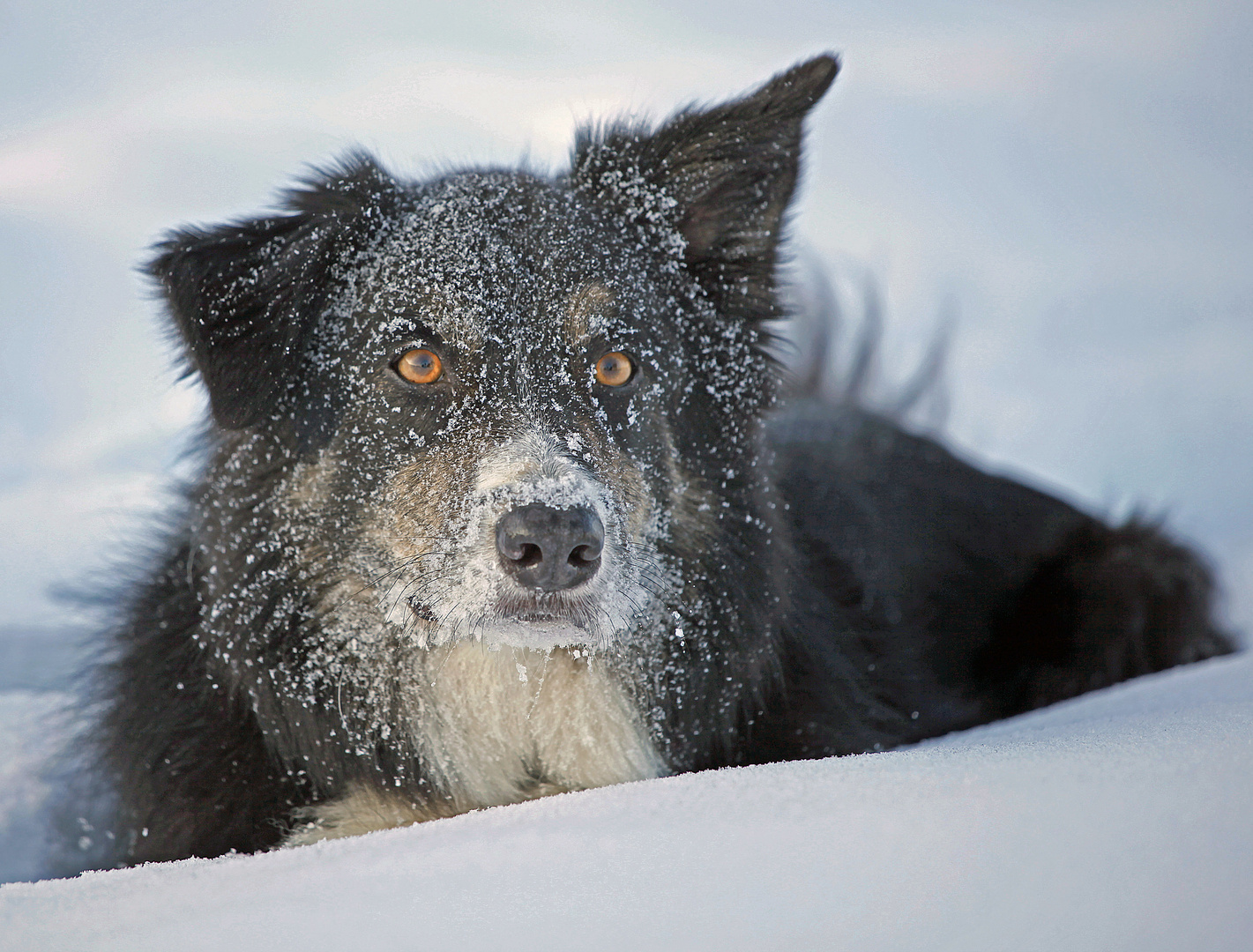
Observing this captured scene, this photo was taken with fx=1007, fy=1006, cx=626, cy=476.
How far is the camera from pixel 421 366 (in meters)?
2.37

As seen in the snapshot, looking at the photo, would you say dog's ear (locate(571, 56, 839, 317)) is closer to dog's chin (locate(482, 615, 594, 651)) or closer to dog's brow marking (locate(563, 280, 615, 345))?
dog's brow marking (locate(563, 280, 615, 345))

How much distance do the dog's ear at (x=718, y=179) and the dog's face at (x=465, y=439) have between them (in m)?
0.01

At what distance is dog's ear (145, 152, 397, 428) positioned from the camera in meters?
2.35

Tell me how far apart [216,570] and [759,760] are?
4.85ft

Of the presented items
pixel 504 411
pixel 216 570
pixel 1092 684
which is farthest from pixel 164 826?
pixel 1092 684

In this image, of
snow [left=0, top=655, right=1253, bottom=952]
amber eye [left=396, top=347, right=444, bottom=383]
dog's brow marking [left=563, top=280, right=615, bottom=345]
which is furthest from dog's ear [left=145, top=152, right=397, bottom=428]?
snow [left=0, top=655, right=1253, bottom=952]

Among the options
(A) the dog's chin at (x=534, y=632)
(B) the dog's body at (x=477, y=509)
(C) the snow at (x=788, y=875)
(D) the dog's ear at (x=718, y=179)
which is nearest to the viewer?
(C) the snow at (x=788, y=875)

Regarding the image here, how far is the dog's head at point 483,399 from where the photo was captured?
218 cm

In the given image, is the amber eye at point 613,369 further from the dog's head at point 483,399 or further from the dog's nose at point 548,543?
the dog's nose at point 548,543

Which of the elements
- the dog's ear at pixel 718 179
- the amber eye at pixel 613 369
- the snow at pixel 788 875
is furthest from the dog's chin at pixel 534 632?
the dog's ear at pixel 718 179

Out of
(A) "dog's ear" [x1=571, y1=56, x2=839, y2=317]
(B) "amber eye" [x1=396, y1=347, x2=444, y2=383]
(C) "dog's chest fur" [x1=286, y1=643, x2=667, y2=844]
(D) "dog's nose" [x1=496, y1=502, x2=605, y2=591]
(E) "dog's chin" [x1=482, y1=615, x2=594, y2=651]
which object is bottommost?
(C) "dog's chest fur" [x1=286, y1=643, x2=667, y2=844]

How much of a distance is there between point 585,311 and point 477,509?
60 cm

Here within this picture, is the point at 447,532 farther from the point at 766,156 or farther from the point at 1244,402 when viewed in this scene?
the point at 1244,402

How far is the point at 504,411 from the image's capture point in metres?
2.29
